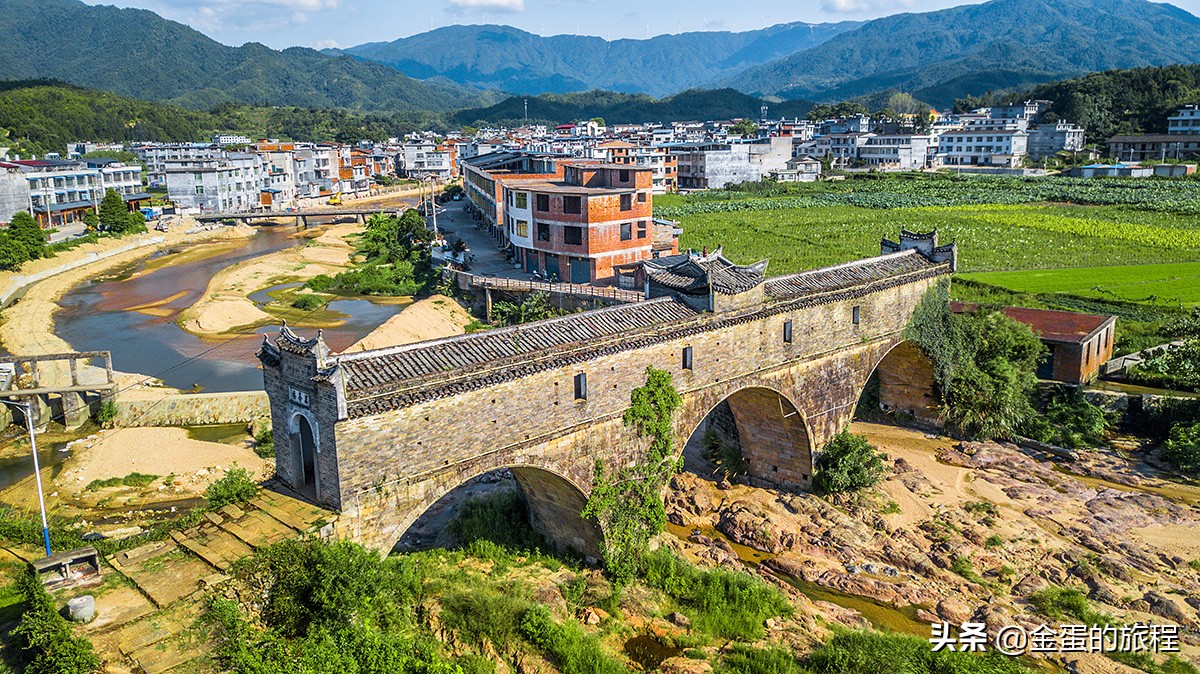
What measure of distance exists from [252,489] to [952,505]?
19.7 m

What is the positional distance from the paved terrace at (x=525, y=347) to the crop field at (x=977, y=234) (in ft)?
98.5

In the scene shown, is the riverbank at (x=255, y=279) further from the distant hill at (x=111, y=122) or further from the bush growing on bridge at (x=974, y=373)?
the distant hill at (x=111, y=122)

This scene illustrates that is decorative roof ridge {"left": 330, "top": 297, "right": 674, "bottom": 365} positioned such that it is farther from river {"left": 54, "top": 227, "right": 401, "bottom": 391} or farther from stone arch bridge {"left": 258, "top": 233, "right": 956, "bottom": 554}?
river {"left": 54, "top": 227, "right": 401, "bottom": 391}

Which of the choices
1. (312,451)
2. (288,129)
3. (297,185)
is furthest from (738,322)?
(288,129)

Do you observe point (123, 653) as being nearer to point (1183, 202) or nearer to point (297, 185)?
point (1183, 202)

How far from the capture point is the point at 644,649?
17797 mm

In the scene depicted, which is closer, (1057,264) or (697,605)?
(697,605)

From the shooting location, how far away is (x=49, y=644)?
12.0 meters

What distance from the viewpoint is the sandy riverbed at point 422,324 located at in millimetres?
41188

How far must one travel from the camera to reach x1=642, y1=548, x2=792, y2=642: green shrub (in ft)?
60.5

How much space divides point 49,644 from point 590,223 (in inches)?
1396

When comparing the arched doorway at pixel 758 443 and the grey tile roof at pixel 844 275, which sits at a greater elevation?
the grey tile roof at pixel 844 275

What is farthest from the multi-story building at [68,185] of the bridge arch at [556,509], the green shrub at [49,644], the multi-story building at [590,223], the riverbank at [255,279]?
the green shrub at [49,644]

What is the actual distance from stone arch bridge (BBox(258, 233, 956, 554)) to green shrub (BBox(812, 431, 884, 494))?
56cm
